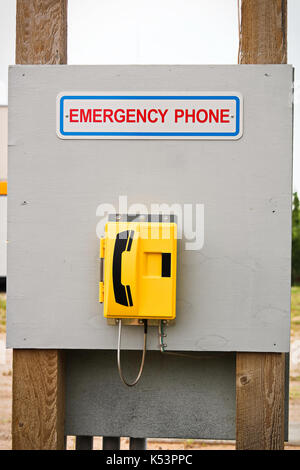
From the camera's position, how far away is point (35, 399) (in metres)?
1.99

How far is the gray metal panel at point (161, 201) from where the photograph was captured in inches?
76.0

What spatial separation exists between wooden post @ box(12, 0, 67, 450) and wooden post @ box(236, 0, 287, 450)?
2.27 ft

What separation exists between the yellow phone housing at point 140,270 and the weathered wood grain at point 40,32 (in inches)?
27.4

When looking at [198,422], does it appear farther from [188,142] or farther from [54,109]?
[54,109]

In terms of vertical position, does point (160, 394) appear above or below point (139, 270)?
below

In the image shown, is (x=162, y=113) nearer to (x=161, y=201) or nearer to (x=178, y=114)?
(x=178, y=114)

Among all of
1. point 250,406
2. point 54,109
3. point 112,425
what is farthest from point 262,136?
point 112,425

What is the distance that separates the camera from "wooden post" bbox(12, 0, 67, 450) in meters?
1.99

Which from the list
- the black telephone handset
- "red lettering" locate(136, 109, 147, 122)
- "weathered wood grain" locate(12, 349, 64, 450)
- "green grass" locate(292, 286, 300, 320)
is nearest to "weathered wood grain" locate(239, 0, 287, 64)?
"red lettering" locate(136, 109, 147, 122)

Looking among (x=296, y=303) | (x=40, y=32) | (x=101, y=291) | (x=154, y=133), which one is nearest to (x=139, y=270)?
(x=101, y=291)

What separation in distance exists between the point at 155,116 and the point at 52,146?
40 centimetres

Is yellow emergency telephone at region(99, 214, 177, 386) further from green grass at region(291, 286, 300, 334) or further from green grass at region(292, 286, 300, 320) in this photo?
green grass at region(292, 286, 300, 320)

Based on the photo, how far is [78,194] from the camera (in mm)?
1967

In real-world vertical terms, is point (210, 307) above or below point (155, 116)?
below
